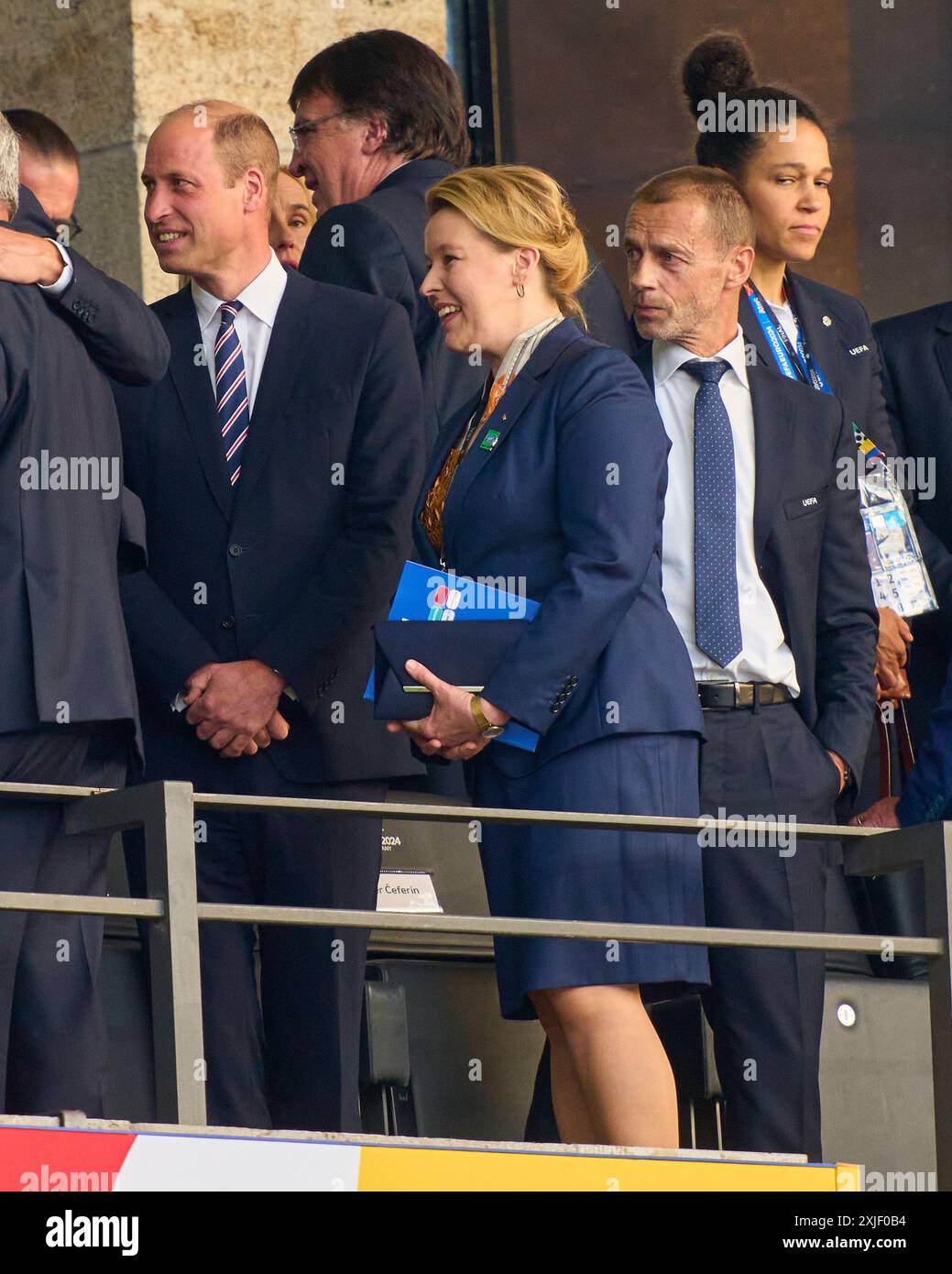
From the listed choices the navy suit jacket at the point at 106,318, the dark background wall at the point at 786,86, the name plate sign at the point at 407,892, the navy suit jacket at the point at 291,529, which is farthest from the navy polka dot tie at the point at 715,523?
the dark background wall at the point at 786,86

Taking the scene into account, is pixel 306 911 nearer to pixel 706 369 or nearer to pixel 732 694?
pixel 732 694

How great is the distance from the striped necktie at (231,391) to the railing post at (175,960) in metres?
1.42

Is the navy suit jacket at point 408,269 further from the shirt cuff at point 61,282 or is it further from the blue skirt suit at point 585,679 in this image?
the shirt cuff at point 61,282

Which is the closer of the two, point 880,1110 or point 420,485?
point 420,485

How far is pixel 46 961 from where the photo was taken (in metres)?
3.68

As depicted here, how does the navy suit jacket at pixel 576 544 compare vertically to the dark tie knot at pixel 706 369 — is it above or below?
below

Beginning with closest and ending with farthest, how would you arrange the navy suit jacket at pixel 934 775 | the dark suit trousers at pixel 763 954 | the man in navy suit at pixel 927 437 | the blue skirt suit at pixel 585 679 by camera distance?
the blue skirt suit at pixel 585 679, the navy suit jacket at pixel 934 775, the dark suit trousers at pixel 763 954, the man in navy suit at pixel 927 437

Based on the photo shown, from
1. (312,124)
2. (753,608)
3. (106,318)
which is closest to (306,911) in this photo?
(106,318)

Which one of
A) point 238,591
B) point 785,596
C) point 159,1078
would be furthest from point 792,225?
point 159,1078

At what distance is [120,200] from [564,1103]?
349cm

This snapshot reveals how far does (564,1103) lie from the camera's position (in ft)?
11.9

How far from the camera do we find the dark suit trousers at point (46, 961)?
11.9 feet

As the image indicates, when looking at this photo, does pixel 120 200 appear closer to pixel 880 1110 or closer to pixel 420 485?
pixel 420 485

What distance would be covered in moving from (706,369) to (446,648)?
98cm
